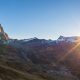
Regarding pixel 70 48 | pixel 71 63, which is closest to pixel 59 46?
pixel 70 48

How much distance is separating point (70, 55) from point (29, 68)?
29752 mm

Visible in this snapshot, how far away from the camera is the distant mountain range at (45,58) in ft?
220

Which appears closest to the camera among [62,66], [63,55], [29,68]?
[29,68]

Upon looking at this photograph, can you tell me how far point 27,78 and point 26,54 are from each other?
35.4 m

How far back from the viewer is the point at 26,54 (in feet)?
287

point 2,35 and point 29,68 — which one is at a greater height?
point 2,35

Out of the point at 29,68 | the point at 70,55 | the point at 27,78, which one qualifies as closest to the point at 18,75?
the point at 27,78

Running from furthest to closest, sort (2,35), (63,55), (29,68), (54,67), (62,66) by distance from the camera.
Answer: (2,35), (63,55), (62,66), (54,67), (29,68)

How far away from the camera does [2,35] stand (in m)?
112

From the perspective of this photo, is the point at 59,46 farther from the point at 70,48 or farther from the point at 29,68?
the point at 29,68

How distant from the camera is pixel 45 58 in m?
88.7

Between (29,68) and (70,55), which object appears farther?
(70,55)

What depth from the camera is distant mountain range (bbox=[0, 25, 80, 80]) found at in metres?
67.0

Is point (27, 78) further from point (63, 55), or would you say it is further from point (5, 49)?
point (63, 55)
